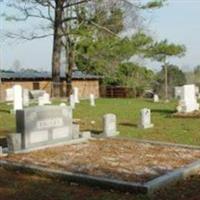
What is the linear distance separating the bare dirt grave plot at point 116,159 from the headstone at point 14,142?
0.30 meters

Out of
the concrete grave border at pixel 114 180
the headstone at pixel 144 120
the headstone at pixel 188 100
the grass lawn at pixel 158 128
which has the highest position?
the headstone at pixel 188 100

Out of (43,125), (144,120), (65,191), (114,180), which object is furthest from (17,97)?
(65,191)

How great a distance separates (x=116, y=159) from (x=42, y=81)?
36008 mm

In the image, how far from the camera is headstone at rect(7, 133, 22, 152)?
9.98 m

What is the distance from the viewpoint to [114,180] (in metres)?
7.54

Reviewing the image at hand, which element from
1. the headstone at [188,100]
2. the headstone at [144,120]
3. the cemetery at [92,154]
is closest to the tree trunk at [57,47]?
the headstone at [188,100]

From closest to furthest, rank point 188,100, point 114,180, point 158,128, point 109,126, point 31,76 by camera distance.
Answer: point 114,180 < point 109,126 < point 158,128 < point 188,100 < point 31,76

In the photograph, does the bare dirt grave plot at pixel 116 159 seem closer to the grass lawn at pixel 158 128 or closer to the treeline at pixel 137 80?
the grass lawn at pixel 158 128

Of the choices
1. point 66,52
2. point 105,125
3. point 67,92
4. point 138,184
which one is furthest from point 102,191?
point 66,52

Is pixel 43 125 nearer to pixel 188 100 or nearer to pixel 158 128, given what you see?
pixel 158 128

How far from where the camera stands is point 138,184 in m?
7.29

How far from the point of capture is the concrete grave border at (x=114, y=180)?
23.7ft

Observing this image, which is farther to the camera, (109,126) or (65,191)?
(109,126)

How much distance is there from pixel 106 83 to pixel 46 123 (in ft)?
128
